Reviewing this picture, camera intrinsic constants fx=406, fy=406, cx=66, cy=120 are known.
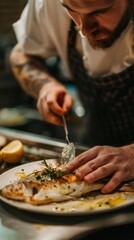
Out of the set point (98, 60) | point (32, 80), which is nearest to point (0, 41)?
point (32, 80)

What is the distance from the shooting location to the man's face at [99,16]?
1539mm

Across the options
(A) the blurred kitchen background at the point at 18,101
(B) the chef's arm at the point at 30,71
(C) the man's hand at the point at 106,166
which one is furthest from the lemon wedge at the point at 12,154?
(A) the blurred kitchen background at the point at 18,101

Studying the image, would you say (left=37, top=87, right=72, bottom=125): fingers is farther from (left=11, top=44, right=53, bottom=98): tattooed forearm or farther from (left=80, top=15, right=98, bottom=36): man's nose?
(left=80, top=15, right=98, bottom=36): man's nose

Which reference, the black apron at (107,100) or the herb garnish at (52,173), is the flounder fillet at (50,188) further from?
the black apron at (107,100)

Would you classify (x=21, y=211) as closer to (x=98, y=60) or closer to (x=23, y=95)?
(x=98, y=60)

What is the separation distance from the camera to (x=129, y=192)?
1.42 m

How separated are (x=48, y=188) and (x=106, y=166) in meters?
0.22

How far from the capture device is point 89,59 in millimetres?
2193

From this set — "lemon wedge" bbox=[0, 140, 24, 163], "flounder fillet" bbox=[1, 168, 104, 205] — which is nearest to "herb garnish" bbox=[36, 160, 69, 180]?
"flounder fillet" bbox=[1, 168, 104, 205]

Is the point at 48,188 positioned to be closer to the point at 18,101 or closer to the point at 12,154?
the point at 12,154

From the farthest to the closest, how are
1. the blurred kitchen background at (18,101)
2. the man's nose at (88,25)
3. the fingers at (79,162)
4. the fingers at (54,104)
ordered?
the blurred kitchen background at (18,101) < the fingers at (54,104) < the man's nose at (88,25) < the fingers at (79,162)

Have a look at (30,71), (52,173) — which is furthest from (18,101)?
(52,173)

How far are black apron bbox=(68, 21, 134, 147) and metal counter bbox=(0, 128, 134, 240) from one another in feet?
2.93

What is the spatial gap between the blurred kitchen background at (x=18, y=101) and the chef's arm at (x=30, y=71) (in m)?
1.05
